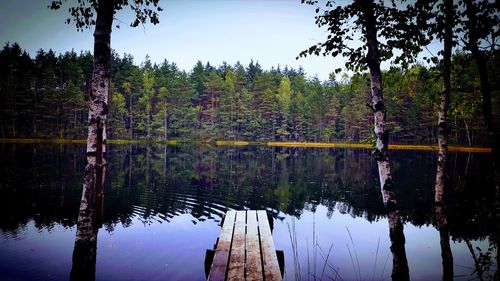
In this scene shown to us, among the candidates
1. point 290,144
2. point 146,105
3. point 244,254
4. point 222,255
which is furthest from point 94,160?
point 146,105

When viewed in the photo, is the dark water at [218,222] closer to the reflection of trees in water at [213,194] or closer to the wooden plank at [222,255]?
the reflection of trees in water at [213,194]

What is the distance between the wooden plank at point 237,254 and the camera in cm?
611

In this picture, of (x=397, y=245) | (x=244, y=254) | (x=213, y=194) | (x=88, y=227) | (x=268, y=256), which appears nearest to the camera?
(x=88, y=227)

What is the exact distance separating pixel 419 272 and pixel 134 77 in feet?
276

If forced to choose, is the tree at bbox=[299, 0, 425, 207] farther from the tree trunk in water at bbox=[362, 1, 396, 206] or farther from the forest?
the forest

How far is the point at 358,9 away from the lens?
258 inches

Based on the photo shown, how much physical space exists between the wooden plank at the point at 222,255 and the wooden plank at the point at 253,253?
501 mm

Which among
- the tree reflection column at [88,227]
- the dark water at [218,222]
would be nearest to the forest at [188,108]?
the dark water at [218,222]

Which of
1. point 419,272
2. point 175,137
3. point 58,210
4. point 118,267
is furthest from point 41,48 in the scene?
point 419,272

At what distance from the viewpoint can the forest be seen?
66.0 meters

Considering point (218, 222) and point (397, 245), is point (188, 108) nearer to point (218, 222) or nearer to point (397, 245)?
point (218, 222)

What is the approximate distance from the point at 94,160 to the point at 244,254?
399 cm

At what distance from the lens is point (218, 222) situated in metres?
14.5

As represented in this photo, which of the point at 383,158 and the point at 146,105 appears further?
the point at 146,105
